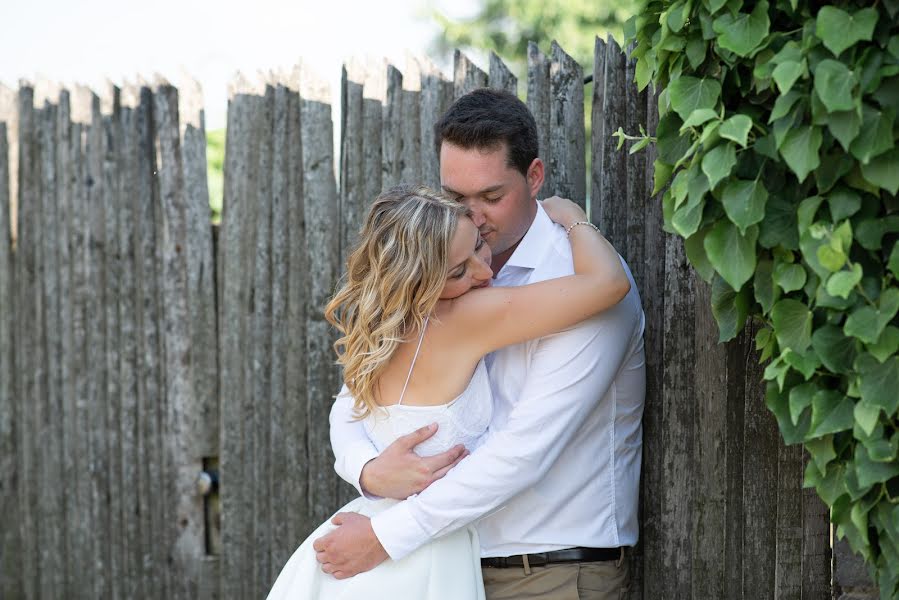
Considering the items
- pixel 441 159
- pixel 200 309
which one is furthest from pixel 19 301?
pixel 441 159

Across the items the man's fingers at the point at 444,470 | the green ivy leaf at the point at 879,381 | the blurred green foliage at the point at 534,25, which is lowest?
the man's fingers at the point at 444,470

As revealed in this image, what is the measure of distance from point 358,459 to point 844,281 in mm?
1586

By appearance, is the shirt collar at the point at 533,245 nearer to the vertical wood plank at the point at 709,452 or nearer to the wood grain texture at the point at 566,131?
the vertical wood plank at the point at 709,452

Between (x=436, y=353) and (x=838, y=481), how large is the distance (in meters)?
1.19

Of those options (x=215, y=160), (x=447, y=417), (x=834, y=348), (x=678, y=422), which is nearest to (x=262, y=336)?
(x=447, y=417)

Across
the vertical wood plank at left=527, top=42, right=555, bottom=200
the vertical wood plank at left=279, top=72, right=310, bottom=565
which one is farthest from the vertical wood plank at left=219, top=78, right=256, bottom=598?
the vertical wood plank at left=527, top=42, right=555, bottom=200

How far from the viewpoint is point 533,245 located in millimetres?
3121

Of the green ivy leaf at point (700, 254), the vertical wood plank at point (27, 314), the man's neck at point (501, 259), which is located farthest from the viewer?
the vertical wood plank at point (27, 314)

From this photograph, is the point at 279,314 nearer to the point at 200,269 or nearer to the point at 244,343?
the point at 244,343

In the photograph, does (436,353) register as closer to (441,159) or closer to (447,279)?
(447,279)

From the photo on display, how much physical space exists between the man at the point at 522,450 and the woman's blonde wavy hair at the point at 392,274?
0.24m

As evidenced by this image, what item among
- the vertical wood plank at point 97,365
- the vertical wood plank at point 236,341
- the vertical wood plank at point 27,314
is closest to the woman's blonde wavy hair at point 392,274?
the vertical wood plank at point 236,341

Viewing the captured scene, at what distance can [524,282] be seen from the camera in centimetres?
311

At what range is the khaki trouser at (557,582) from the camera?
2.88 meters
